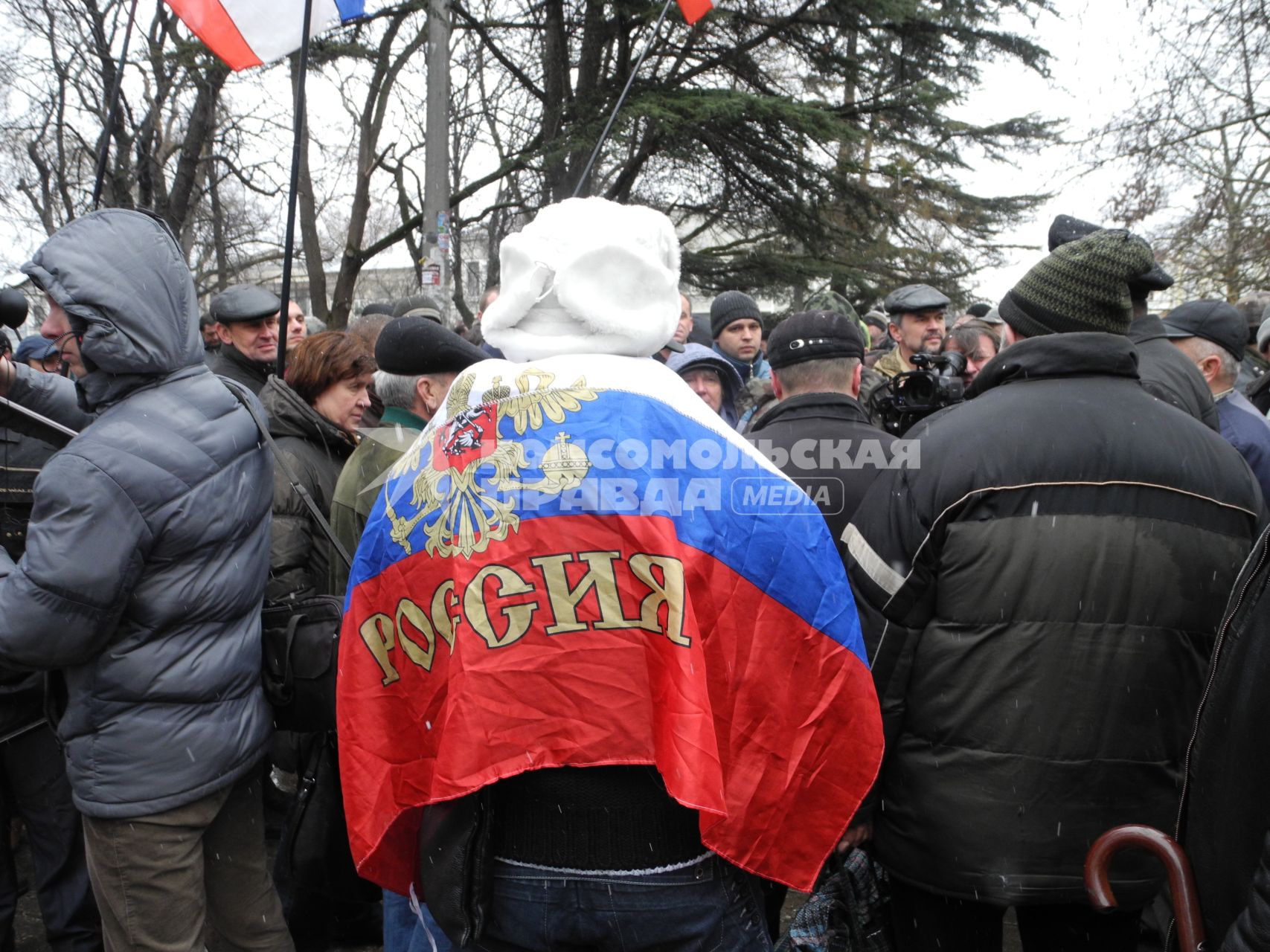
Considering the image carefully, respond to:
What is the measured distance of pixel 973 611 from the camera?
7.07 ft

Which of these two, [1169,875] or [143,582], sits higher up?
[143,582]

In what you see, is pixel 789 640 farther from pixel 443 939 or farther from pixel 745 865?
pixel 443 939

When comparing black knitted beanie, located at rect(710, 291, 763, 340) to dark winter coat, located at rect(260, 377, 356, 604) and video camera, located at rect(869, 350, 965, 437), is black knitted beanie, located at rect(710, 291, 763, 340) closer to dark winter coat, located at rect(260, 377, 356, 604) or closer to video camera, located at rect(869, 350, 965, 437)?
video camera, located at rect(869, 350, 965, 437)

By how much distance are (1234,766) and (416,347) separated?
7.43 ft

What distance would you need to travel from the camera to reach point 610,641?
162cm

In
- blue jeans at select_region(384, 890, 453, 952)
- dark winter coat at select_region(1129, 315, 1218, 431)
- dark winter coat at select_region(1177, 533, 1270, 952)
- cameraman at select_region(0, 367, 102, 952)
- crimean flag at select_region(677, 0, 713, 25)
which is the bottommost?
cameraman at select_region(0, 367, 102, 952)

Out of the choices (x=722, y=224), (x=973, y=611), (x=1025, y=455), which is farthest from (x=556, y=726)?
(x=722, y=224)

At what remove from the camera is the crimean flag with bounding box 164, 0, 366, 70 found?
503cm

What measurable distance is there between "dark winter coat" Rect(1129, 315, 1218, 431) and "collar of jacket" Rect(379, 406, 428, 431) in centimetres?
232

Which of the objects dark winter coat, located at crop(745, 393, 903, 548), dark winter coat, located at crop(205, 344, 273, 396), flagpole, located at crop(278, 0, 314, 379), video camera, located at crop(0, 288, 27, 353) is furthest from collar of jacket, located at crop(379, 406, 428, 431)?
video camera, located at crop(0, 288, 27, 353)

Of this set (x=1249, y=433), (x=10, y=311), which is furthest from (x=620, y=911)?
(x=10, y=311)

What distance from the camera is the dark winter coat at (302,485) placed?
3090 millimetres

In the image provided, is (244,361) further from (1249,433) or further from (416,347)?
(1249,433)

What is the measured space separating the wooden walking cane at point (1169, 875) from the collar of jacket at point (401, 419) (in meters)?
2.39
